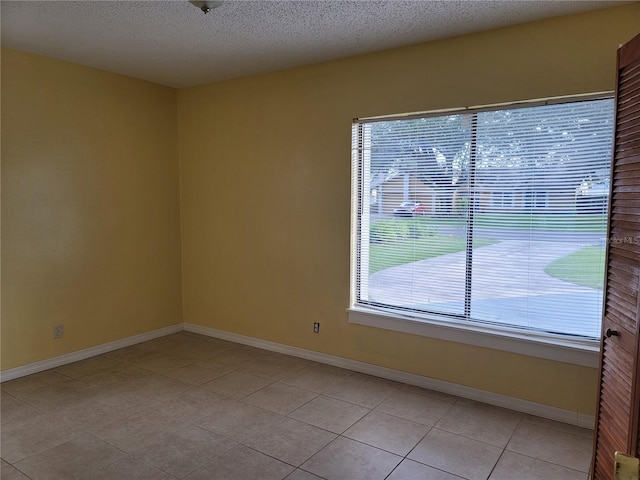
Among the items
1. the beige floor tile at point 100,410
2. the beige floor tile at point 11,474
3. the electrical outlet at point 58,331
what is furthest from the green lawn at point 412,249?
the electrical outlet at point 58,331

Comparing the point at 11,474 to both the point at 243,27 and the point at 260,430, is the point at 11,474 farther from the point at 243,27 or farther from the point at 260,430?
the point at 243,27

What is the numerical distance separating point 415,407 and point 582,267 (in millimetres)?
1401

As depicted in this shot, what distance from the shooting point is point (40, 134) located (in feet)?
11.4

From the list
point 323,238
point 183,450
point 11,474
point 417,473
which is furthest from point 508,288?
point 11,474

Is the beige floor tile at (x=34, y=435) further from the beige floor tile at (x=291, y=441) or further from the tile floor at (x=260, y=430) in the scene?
the beige floor tile at (x=291, y=441)

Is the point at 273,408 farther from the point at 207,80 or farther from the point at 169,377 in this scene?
the point at 207,80

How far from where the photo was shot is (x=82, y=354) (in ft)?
12.7

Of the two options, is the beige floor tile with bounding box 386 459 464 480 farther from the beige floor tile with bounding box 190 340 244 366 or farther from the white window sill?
the beige floor tile with bounding box 190 340 244 366

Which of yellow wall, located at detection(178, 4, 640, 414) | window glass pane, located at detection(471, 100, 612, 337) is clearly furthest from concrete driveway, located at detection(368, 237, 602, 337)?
yellow wall, located at detection(178, 4, 640, 414)

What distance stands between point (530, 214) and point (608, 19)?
1204 mm

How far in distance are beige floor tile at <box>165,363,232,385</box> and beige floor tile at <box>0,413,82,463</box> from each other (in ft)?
2.81

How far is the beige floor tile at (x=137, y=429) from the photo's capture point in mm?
2521

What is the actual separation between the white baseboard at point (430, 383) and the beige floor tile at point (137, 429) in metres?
1.36

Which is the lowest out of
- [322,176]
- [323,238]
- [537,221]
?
[323,238]
